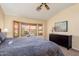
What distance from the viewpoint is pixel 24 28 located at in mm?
2195

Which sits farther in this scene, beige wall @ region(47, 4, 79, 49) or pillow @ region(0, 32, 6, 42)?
beige wall @ region(47, 4, 79, 49)

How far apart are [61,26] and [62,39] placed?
39cm

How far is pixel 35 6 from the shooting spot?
80.2 inches

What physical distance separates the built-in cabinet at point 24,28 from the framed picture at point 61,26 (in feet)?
1.19

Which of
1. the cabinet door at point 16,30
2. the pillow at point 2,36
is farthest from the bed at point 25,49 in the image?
the cabinet door at point 16,30

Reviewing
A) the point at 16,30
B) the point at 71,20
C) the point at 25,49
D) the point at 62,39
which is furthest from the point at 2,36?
the point at 71,20

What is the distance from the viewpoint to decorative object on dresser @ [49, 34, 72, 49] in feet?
7.63

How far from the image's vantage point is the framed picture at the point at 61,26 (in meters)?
2.27

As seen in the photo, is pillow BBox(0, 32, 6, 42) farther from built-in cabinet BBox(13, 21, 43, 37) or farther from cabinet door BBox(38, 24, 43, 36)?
cabinet door BBox(38, 24, 43, 36)

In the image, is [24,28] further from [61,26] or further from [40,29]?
[61,26]

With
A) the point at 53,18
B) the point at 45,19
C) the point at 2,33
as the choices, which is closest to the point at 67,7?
the point at 53,18

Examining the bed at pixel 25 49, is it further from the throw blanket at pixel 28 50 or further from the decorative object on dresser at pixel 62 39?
the decorative object on dresser at pixel 62 39

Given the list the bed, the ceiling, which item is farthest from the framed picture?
the bed

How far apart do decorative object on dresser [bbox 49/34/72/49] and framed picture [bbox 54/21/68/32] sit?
5.8 inches
